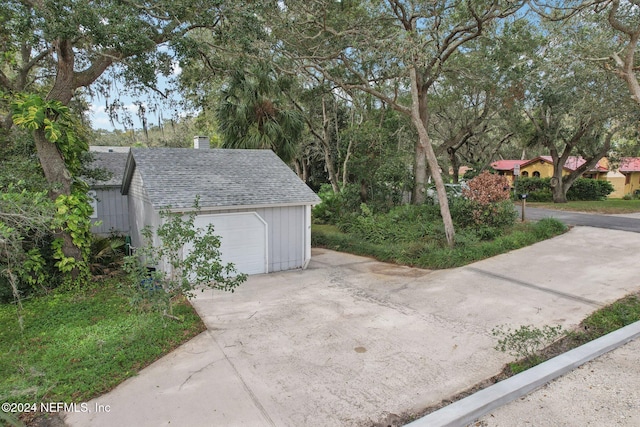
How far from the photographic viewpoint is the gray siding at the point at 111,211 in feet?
41.8

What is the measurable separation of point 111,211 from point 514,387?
43.9ft

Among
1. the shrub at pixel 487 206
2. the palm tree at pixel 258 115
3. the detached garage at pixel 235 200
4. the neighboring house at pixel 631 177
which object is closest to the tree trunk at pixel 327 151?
the palm tree at pixel 258 115

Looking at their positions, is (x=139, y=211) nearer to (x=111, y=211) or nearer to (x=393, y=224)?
(x=111, y=211)

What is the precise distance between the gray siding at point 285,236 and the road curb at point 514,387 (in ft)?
20.9

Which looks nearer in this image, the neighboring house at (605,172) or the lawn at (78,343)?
the lawn at (78,343)

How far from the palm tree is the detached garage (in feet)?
8.90

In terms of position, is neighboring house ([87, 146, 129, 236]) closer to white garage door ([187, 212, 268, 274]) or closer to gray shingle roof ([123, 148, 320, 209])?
gray shingle roof ([123, 148, 320, 209])

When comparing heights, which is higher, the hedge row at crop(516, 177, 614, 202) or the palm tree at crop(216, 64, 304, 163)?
the palm tree at crop(216, 64, 304, 163)

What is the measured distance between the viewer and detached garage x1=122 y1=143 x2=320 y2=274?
8.30 metres

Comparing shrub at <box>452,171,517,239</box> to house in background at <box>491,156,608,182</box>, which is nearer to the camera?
shrub at <box>452,171,517,239</box>

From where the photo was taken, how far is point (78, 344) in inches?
200

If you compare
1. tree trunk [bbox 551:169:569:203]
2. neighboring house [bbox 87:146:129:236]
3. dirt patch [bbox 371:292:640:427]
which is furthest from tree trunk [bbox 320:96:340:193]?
tree trunk [bbox 551:169:569:203]

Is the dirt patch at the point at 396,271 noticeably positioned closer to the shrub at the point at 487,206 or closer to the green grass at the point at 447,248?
the green grass at the point at 447,248

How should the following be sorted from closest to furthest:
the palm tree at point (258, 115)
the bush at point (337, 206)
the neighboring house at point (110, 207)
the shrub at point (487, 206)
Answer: the shrub at point (487, 206) < the palm tree at point (258, 115) < the neighboring house at point (110, 207) < the bush at point (337, 206)
